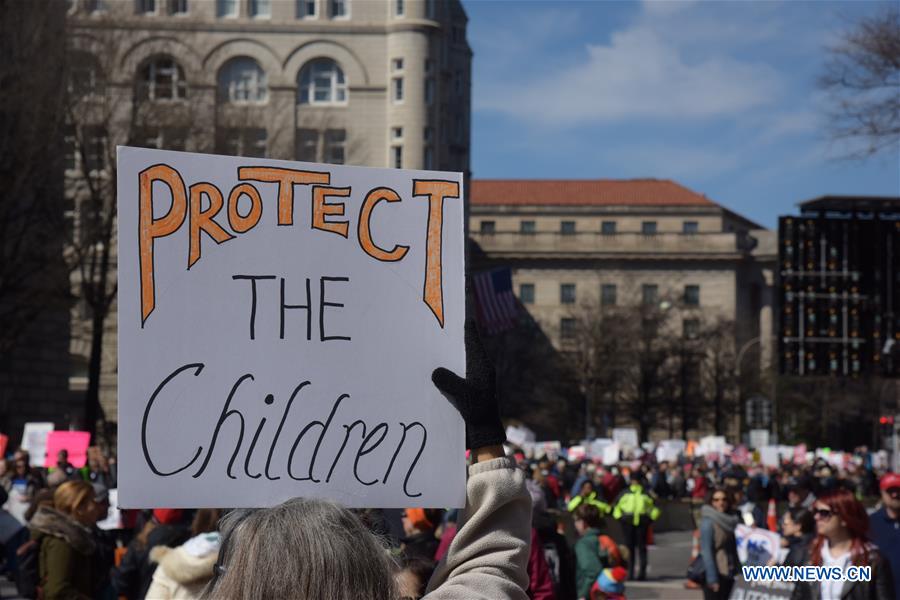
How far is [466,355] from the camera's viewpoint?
3166 mm

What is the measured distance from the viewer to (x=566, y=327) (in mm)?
87188

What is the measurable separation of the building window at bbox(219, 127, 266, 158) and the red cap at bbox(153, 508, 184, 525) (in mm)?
26638

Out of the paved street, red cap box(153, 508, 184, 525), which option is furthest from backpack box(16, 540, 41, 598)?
the paved street

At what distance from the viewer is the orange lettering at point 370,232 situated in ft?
10.5

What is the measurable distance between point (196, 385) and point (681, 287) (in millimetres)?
93975

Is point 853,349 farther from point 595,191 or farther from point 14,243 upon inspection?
point 595,191

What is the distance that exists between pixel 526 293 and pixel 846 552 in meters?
89.8

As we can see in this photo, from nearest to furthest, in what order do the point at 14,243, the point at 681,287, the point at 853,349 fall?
the point at 853,349, the point at 14,243, the point at 681,287

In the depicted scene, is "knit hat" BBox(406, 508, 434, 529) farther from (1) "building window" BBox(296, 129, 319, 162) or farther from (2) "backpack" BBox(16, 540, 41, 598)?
(1) "building window" BBox(296, 129, 319, 162)

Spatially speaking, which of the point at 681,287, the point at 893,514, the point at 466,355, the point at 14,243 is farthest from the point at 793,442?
the point at 466,355

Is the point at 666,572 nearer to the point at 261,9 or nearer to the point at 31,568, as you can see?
the point at 31,568

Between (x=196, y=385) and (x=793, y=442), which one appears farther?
(x=793, y=442)

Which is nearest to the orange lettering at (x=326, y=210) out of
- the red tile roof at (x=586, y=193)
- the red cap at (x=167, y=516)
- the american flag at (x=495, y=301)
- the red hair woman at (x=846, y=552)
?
the red hair woman at (x=846, y=552)

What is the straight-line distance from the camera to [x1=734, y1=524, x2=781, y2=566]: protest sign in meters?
11.2
